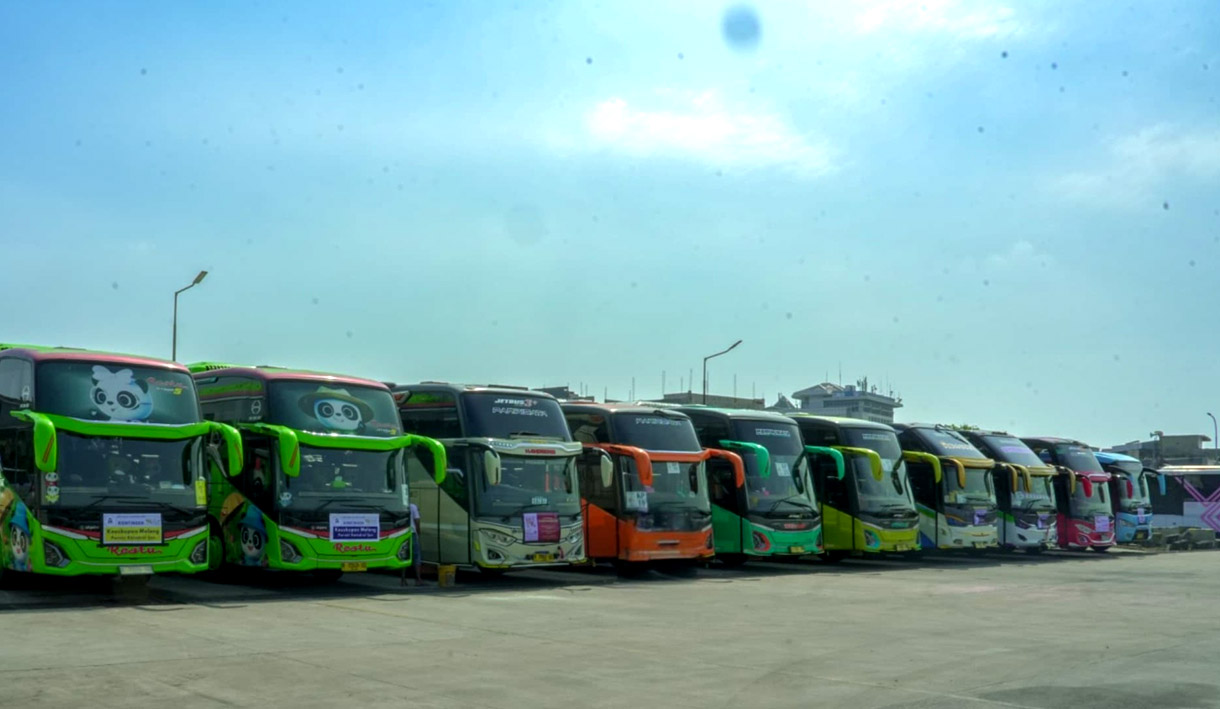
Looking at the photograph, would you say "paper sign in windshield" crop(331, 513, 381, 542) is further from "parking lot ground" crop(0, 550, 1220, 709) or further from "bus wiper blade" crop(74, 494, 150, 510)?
"bus wiper blade" crop(74, 494, 150, 510)

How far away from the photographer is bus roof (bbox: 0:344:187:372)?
1645cm

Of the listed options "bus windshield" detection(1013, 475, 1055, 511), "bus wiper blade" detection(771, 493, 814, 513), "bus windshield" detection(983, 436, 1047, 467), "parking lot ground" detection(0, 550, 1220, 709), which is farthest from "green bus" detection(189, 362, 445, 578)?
"bus windshield" detection(983, 436, 1047, 467)

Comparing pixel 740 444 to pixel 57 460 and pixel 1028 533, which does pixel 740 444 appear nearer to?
pixel 1028 533

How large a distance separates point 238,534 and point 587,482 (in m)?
6.89

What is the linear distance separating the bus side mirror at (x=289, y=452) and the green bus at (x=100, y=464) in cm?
71

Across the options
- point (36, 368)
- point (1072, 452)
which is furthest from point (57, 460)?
point (1072, 452)

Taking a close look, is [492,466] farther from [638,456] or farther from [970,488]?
[970,488]

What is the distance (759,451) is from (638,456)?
3568 millimetres

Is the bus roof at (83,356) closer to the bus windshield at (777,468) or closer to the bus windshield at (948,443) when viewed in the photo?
the bus windshield at (777,468)

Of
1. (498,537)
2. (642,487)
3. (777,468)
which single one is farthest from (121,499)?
(777,468)

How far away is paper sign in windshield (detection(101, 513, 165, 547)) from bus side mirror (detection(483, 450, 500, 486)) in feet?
17.2

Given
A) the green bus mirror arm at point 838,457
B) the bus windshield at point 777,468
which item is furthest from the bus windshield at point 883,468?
the bus windshield at point 777,468

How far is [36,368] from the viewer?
16281mm

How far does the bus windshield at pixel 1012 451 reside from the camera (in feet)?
108
